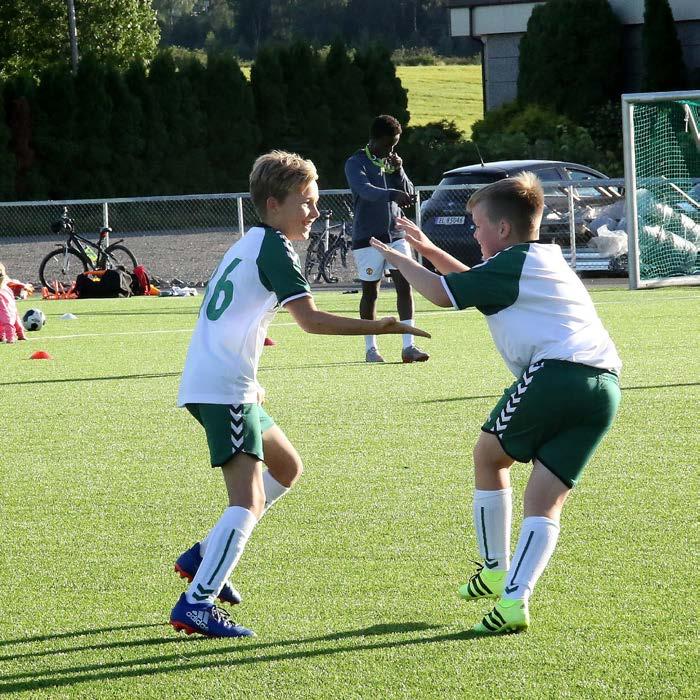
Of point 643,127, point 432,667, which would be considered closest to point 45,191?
point 643,127

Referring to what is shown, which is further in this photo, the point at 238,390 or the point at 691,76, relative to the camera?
the point at 691,76

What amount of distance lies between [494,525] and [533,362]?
611 mm

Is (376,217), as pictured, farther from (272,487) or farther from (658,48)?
(658,48)

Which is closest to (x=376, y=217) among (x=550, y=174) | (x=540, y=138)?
(x=550, y=174)

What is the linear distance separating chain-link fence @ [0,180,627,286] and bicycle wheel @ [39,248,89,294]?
90 cm

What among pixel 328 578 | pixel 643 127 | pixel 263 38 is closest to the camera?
pixel 328 578

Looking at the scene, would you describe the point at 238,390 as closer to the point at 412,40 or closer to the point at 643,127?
the point at 643,127

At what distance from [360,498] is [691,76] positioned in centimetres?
3503

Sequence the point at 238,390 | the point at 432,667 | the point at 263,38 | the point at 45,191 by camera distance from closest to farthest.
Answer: the point at 432,667 < the point at 238,390 < the point at 45,191 < the point at 263,38

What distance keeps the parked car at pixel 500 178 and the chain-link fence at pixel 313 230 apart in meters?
0.02

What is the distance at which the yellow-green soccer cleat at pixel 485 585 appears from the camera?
4.68 metres

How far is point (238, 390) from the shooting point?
175 inches

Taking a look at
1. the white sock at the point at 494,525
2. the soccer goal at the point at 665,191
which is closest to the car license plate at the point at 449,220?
the soccer goal at the point at 665,191

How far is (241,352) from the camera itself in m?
4.46
